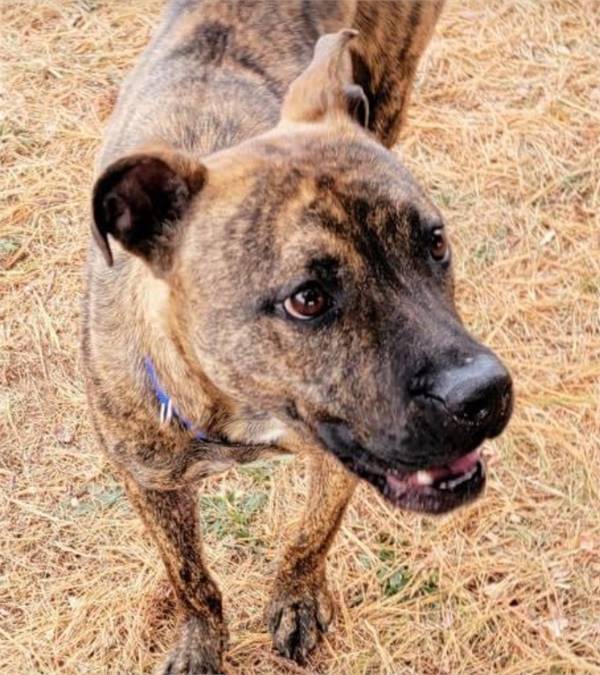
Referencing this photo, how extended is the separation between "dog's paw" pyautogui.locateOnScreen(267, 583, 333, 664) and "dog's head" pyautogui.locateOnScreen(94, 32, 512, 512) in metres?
1.31

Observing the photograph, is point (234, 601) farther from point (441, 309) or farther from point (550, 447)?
point (441, 309)

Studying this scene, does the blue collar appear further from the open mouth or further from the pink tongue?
the pink tongue

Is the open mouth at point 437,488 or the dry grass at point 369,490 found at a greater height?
the open mouth at point 437,488

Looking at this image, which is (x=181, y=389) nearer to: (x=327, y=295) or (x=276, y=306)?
(x=276, y=306)

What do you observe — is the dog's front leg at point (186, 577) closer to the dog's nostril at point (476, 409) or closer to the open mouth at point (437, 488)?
the open mouth at point (437, 488)

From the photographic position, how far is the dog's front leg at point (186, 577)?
13.0 ft

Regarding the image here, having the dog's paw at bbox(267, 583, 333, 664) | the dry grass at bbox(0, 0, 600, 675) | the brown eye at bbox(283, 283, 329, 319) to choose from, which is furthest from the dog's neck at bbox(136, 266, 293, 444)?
the dry grass at bbox(0, 0, 600, 675)

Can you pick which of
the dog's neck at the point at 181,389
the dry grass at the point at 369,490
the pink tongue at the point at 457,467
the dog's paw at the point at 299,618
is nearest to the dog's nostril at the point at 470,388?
the pink tongue at the point at 457,467

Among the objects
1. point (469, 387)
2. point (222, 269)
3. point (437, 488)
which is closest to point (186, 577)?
point (437, 488)

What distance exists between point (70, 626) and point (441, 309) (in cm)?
228

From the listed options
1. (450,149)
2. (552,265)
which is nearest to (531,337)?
(552,265)

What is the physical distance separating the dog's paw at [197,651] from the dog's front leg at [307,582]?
229mm

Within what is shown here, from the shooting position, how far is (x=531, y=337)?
537 centimetres

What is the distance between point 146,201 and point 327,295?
59 cm
